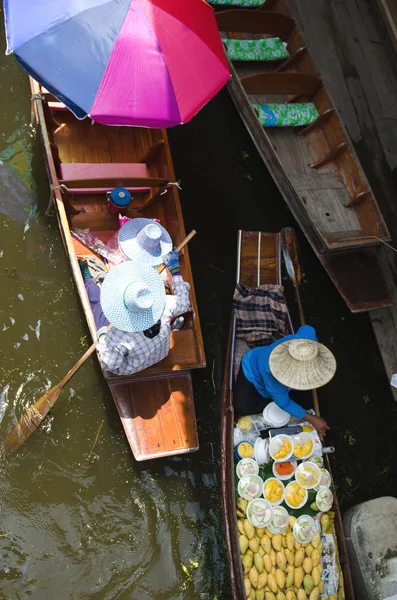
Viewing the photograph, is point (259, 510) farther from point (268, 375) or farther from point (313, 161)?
point (313, 161)

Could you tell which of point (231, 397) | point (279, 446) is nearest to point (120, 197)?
point (231, 397)

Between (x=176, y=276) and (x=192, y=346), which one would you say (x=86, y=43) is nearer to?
(x=176, y=276)

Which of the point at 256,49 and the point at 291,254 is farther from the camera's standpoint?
the point at 256,49

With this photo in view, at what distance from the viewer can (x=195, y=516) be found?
571 cm

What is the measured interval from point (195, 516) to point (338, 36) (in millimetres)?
6956

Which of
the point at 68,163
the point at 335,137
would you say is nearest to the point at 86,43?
the point at 68,163

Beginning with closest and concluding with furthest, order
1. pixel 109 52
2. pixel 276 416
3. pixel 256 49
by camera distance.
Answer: pixel 109 52, pixel 276 416, pixel 256 49

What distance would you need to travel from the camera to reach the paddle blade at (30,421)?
5.29 metres

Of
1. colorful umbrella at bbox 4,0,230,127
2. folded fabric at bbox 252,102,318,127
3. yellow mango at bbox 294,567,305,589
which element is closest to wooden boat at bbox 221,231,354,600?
yellow mango at bbox 294,567,305,589

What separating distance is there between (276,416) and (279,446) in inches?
11.4

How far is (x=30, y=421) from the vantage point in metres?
5.29

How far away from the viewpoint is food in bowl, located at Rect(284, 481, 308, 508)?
5332 millimetres

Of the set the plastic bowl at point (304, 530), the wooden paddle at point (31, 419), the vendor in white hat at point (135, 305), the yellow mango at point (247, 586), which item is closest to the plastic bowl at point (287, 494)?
the plastic bowl at point (304, 530)

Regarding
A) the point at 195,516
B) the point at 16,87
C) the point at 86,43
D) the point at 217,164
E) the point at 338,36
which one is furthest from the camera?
the point at 338,36
